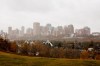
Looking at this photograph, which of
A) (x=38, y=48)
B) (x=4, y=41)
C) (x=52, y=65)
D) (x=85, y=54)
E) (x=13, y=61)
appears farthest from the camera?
(x=38, y=48)

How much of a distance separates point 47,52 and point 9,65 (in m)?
54.3

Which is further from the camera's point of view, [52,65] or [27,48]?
[27,48]

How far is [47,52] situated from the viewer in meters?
74.6

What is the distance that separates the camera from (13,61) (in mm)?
22000

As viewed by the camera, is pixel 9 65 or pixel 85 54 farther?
pixel 85 54

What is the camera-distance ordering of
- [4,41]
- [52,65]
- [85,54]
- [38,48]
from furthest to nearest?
[38,48], [85,54], [4,41], [52,65]

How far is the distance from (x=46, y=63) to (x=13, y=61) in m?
3.01

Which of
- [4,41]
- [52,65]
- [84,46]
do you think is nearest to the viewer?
[52,65]

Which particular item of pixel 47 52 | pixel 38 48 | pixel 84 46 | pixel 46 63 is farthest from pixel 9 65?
pixel 84 46

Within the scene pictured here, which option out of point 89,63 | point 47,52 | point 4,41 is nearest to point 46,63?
point 89,63

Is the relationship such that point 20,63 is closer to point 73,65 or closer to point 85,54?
point 73,65

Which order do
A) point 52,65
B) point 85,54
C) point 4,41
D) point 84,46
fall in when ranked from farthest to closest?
point 84,46 < point 85,54 < point 4,41 < point 52,65

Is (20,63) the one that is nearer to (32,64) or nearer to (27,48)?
(32,64)

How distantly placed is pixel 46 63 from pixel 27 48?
180ft
